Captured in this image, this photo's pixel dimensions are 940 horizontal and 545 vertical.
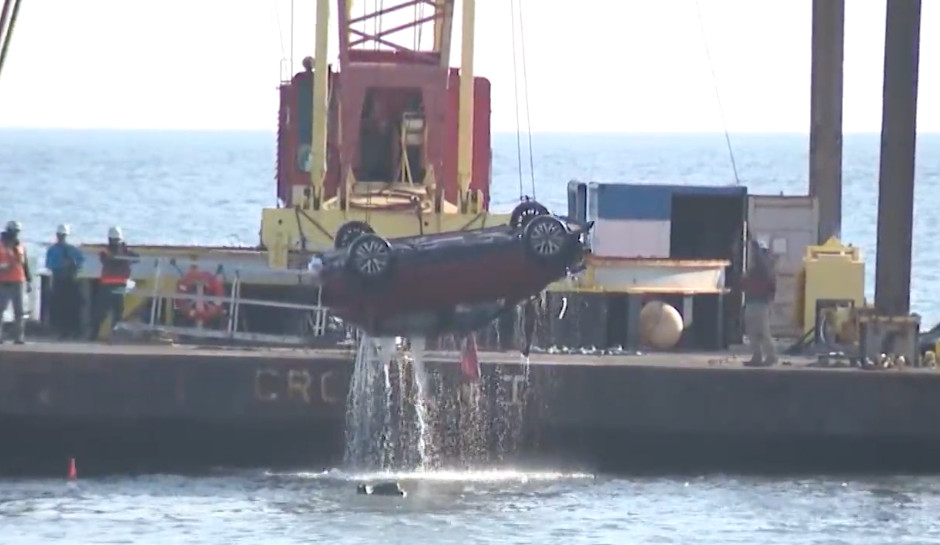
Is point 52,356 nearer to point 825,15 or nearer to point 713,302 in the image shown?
point 713,302

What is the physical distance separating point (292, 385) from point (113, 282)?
3039 millimetres

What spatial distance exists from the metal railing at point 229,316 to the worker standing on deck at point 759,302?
4337mm

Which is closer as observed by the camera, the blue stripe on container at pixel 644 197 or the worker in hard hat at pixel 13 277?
the worker in hard hat at pixel 13 277

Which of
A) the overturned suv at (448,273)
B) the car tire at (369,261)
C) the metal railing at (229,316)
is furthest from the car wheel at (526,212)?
the metal railing at (229,316)

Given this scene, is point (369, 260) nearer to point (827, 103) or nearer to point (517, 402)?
point (517, 402)

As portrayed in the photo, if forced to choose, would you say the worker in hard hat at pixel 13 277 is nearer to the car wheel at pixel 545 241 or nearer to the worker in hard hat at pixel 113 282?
the worker in hard hat at pixel 113 282

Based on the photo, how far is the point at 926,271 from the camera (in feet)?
183

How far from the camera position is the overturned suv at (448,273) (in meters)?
23.2

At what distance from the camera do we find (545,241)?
915 inches

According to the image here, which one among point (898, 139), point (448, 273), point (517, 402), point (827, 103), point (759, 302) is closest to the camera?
point (448, 273)

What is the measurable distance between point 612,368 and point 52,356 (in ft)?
17.8

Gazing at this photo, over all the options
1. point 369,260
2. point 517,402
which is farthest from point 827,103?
point 369,260

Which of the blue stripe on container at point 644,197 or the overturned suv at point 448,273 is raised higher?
the blue stripe on container at point 644,197

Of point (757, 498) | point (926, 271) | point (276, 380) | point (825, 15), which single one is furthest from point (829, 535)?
point (926, 271)
